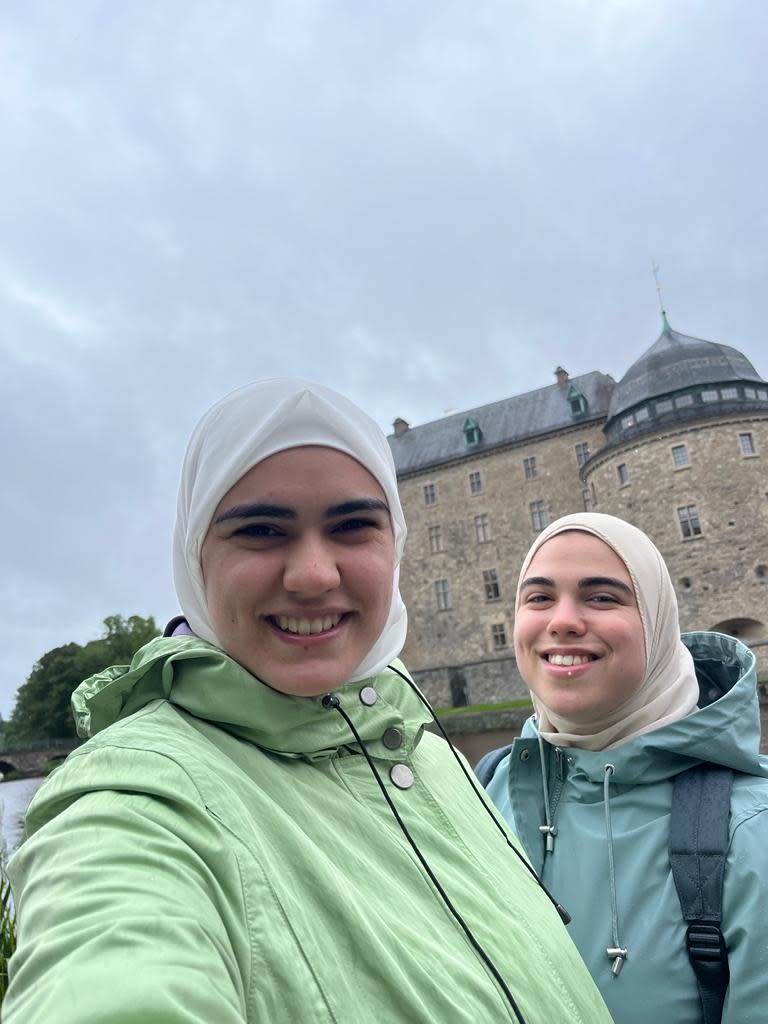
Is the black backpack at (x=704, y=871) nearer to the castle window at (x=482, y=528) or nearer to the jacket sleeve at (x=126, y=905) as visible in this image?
the jacket sleeve at (x=126, y=905)

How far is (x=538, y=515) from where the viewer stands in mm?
34844

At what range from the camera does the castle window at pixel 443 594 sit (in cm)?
3638

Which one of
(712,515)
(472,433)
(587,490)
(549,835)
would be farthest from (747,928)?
(472,433)

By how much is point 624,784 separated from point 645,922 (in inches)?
16.4

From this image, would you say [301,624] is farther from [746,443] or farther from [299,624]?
[746,443]

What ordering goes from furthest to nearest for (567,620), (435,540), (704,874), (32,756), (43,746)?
(43,746)
(32,756)
(435,540)
(567,620)
(704,874)

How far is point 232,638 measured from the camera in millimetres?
1352

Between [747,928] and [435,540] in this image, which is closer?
[747,928]

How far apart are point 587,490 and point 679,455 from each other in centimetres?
637

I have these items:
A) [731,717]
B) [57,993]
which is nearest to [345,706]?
[57,993]

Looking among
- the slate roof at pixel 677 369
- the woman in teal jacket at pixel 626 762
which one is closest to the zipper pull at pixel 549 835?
the woman in teal jacket at pixel 626 762

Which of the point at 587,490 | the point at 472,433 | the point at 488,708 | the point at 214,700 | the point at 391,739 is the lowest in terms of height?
the point at 488,708

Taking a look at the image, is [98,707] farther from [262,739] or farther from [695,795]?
[695,795]

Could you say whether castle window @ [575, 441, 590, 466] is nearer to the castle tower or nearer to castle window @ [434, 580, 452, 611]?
the castle tower
